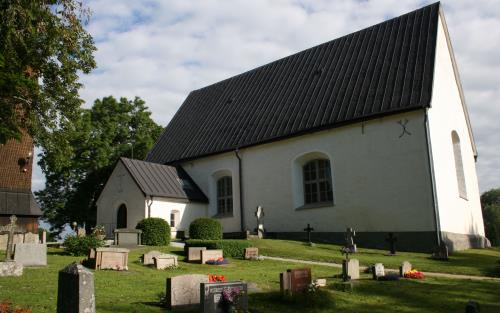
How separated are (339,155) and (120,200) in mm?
11735

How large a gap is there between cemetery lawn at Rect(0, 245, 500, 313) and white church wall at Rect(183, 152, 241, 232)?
11947mm

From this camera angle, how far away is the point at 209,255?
16141mm

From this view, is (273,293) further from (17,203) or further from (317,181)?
(17,203)

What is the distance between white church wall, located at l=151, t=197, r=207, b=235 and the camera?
81.0 feet

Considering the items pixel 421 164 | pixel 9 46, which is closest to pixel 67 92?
pixel 9 46

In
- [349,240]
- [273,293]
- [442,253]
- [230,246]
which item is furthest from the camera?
[230,246]

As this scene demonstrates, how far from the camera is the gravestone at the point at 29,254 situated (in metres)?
13.2

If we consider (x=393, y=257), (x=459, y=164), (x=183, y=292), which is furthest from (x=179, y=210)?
(x=183, y=292)

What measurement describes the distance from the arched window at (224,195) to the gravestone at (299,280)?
16.5 metres

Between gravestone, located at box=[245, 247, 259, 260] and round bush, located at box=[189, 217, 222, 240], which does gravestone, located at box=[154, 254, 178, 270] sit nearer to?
gravestone, located at box=[245, 247, 259, 260]

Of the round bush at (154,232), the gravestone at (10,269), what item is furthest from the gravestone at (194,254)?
the gravestone at (10,269)

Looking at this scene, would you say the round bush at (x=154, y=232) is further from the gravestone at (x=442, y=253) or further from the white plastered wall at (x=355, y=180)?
the gravestone at (x=442, y=253)

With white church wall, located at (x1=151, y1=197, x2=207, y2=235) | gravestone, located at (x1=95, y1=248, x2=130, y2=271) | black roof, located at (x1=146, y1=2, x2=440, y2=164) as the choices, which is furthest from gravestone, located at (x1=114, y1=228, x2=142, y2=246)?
black roof, located at (x1=146, y1=2, x2=440, y2=164)

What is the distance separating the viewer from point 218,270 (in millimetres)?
14289
